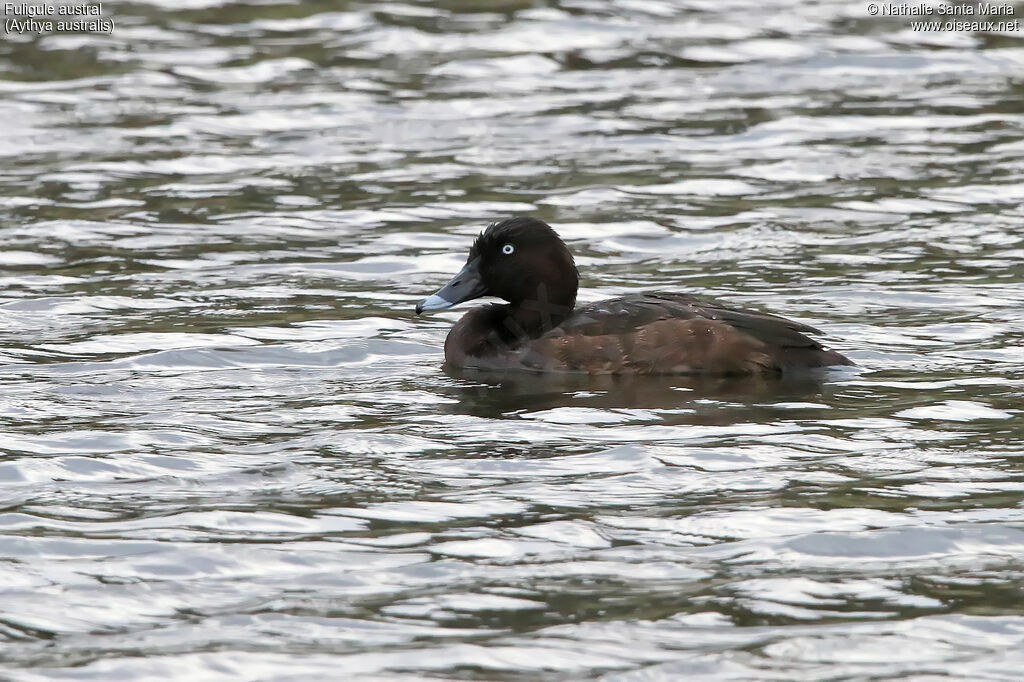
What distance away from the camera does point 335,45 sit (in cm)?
1736

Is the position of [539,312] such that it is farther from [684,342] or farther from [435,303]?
[684,342]

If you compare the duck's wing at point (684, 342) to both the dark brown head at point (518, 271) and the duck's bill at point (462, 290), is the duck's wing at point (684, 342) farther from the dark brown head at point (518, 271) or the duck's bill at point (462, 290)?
the duck's bill at point (462, 290)

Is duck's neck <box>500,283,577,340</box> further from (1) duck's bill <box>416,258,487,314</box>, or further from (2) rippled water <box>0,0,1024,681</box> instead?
(2) rippled water <box>0,0,1024,681</box>

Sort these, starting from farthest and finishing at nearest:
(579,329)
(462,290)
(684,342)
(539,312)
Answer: (462,290), (539,312), (579,329), (684,342)

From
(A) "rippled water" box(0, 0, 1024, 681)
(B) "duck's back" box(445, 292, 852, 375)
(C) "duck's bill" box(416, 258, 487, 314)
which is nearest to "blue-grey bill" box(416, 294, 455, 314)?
(C) "duck's bill" box(416, 258, 487, 314)

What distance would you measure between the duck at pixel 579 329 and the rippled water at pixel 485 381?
0.19m

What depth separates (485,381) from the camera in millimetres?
8664

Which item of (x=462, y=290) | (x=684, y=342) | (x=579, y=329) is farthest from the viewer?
(x=462, y=290)

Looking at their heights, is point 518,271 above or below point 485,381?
above

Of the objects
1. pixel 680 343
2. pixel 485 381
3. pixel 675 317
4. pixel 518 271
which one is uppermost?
pixel 518 271

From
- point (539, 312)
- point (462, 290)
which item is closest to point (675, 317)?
point (539, 312)

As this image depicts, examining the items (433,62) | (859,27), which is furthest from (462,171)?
(859,27)

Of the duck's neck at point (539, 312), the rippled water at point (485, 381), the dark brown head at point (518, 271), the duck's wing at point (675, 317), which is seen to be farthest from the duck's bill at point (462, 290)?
the duck's wing at point (675, 317)

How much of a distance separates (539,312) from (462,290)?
43 cm
